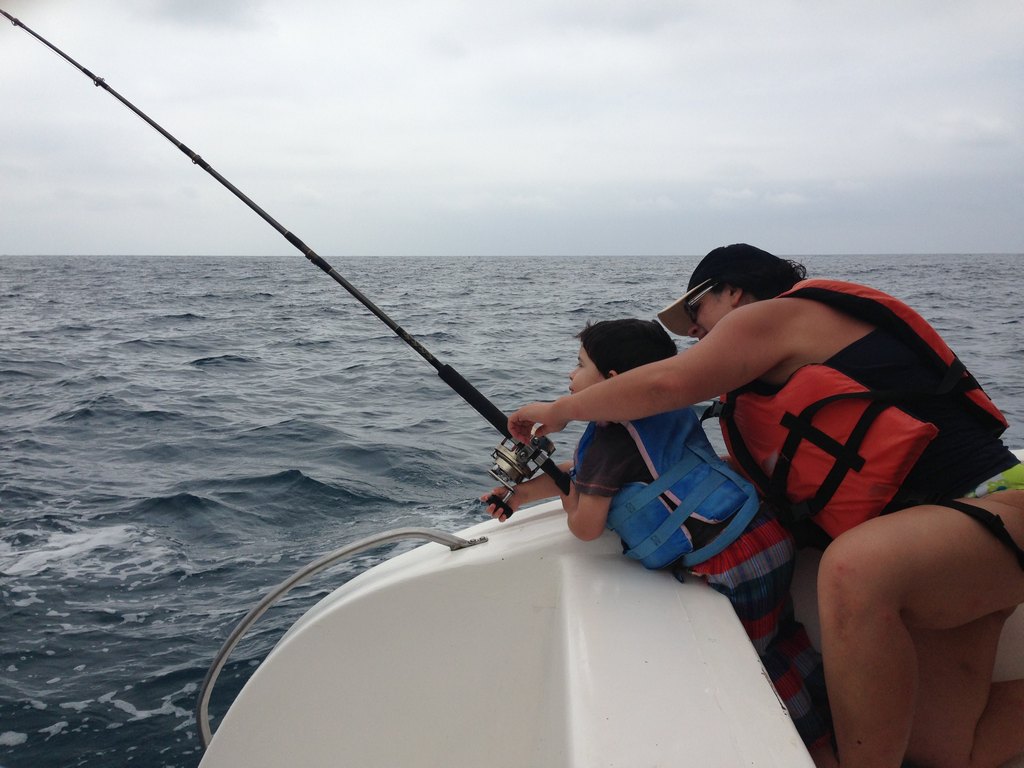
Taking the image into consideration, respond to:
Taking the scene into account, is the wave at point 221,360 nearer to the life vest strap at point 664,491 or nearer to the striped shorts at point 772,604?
the life vest strap at point 664,491

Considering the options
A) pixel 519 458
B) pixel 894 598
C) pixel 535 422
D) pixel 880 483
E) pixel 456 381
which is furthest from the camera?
pixel 456 381

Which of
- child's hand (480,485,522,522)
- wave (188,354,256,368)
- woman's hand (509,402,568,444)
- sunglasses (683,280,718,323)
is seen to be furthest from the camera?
wave (188,354,256,368)

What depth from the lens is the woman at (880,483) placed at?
51.3 inches

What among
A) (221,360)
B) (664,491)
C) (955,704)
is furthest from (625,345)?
(221,360)

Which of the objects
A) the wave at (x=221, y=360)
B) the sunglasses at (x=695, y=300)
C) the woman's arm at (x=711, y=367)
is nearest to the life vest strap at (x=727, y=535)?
the woman's arm at (x=711, y=367)

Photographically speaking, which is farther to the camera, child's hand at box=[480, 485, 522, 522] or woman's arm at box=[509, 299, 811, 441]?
child's hand at box=[480, 485, 522, 522]

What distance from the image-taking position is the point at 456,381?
7.14 feet

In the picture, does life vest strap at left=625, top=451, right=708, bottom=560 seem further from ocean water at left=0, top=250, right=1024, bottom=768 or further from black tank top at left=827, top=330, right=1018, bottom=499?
ocean water at left=0, top=250, right=1024, bottom=768

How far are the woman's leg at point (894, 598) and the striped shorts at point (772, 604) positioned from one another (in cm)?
13

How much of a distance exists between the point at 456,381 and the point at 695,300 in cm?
73

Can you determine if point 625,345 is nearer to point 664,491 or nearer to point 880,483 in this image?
point 664,491

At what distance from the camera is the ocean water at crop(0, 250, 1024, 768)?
2816 mm

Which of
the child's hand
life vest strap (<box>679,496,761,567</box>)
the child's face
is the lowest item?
the child's hand

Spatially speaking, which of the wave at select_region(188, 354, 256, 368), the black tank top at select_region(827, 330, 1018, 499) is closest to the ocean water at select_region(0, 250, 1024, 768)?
the wave at select_region(188, 354, 256, 368)
